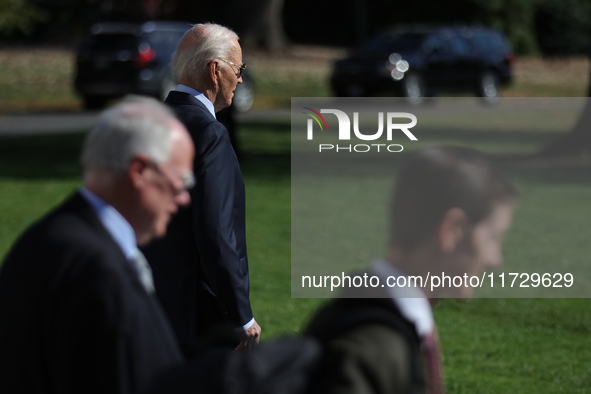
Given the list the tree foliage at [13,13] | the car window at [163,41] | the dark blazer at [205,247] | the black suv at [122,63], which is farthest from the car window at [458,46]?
the dark blazer at [205,247]

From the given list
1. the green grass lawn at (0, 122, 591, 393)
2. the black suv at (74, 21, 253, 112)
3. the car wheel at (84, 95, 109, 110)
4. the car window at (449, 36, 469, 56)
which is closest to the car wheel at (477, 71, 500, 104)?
the car window at (449, 36, 469, 56)

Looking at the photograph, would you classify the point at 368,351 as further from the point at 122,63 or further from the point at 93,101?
the point at 93,101

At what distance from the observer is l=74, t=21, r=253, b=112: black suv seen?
68.2 ft

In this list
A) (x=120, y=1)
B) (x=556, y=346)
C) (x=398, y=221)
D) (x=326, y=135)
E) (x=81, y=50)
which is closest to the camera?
(x=398, y=221)

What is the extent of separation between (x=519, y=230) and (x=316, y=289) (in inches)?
141

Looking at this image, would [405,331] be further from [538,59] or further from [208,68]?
[538,59]

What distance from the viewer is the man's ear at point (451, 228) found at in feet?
5.97

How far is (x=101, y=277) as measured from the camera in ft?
6.02

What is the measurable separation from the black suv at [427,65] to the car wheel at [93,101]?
23.7 ft

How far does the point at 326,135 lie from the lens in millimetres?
19828

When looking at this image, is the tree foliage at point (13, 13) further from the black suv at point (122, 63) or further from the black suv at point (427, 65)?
the black suv at point (427, 65)

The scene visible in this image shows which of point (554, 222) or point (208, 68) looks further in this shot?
point (554, 222)

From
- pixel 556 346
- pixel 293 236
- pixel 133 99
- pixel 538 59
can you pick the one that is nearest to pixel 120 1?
pixel 538 59

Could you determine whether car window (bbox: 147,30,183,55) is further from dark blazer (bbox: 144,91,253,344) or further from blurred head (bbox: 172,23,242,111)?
dark blazer (bbox: 144,91,253,344)
